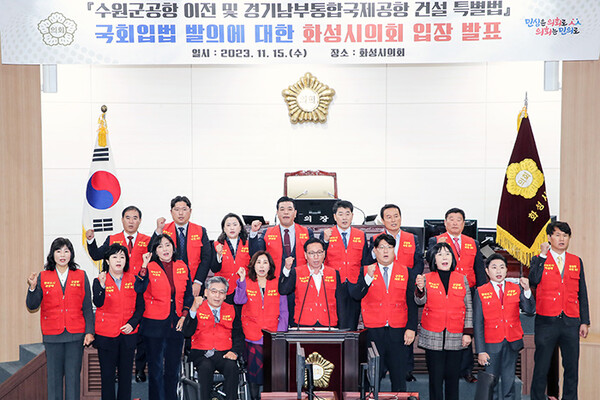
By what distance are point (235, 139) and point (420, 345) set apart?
4267 mm

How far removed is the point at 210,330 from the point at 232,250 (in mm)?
726

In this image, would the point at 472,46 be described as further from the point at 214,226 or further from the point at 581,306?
the point at 214,226

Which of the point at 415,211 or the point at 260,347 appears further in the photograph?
the point at 415,211

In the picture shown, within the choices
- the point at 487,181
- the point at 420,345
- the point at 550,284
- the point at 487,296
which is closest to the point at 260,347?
the point at 420,345

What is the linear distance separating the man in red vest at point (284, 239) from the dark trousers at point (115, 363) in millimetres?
1201

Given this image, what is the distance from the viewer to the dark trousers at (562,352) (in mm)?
5008

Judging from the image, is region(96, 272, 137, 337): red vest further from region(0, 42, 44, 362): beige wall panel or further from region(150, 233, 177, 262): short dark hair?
region(0, 42, 44, 362): beige wall panel

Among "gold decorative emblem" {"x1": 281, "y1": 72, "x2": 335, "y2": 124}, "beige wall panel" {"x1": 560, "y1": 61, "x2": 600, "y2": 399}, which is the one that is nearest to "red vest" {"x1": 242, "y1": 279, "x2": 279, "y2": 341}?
"beige wall panel" {"x1": 560, "y1": 61, "x2": 600, "y2": 399}

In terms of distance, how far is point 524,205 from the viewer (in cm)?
619

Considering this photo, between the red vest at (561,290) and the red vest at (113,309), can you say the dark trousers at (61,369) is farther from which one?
the red vest at (561,290)

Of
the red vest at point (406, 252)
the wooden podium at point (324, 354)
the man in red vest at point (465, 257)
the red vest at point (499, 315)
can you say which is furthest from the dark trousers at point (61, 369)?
the red vest at point (499, 315)

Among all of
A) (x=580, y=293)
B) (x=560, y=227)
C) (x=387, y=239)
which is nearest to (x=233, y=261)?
(x=387, y=239)

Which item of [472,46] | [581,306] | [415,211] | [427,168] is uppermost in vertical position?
[472,46]

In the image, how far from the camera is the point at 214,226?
8.42 meters
